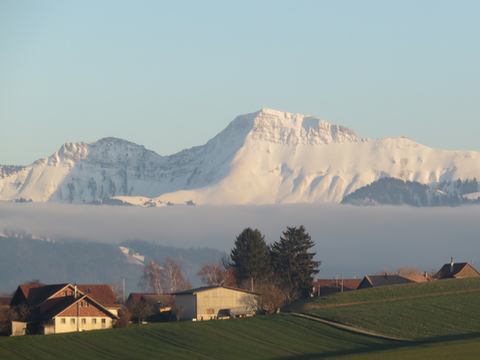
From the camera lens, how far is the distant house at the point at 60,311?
282 feet

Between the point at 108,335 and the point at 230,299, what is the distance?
25260mm

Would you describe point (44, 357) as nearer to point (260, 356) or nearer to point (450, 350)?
point (260, 356)

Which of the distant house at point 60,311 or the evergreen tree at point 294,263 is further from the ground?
the evergreen tree at point 294,263

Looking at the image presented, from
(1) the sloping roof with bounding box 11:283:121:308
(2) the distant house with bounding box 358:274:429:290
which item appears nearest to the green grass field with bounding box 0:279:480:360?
(1) the sloping roof with bounding box 11:283:121:308

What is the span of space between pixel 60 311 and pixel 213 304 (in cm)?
2101

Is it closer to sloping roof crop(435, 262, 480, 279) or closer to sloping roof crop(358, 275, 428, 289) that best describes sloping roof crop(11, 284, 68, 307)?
sloping roof crop(358, 275, 428, 289)

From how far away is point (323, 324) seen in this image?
87562mm

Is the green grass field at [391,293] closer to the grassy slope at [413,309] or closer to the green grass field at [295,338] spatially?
the grassy slope at [413,309]

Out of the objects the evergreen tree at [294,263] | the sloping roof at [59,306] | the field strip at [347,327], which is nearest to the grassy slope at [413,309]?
the field strip at [347,327]

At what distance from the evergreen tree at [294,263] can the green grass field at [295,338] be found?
82.6 ft

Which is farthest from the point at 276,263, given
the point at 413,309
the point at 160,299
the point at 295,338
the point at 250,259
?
the point at 295,338

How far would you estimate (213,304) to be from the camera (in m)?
101

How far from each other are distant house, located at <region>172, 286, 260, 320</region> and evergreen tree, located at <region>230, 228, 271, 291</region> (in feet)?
65.8

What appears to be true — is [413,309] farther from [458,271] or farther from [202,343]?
[458,271]
